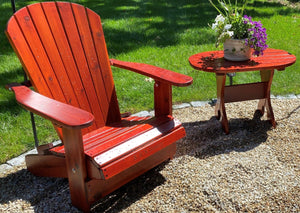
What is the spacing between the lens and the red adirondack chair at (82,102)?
6.99 ft

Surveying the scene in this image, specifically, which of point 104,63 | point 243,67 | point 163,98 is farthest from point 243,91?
point 104,63

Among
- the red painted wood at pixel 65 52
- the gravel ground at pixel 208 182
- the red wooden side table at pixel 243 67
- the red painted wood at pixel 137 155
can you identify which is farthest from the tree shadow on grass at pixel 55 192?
the red wooden side table at pixel 243 67

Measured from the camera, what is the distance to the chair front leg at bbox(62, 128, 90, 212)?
6.70 feet

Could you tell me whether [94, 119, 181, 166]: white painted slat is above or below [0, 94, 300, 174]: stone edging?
above

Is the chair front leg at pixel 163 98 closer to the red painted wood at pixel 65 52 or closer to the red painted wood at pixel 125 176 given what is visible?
the red painted wood at pixel 125 176

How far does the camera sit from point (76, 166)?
2.15 m

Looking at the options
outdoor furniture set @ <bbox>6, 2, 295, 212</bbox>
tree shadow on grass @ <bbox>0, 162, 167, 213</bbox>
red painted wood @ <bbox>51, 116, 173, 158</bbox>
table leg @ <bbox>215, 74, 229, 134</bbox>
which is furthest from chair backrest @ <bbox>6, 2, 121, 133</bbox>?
table leg @ <bbox>215, 74, 229, 134</bbox>

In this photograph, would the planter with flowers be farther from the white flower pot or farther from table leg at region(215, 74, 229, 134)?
table leg at region(215, 74, 229, 134)

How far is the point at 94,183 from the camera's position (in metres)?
2.24

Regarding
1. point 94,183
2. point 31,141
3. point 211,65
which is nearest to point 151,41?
point 211,65

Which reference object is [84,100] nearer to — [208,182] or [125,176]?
[125,176]

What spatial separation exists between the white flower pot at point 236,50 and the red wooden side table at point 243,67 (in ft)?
0.14

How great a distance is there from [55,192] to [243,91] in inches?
72.1

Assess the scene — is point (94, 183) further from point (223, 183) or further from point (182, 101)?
point (182, 101)
